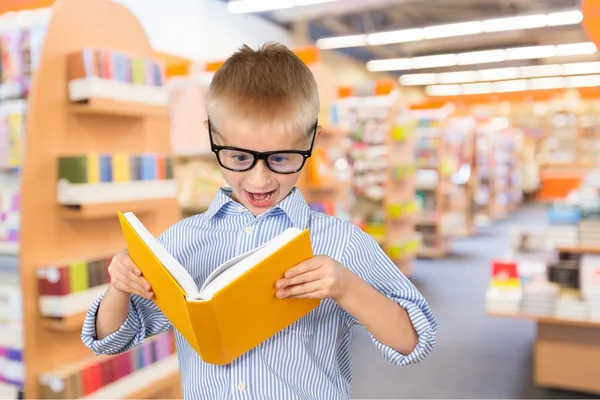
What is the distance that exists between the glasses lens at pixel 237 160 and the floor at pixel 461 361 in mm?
2703

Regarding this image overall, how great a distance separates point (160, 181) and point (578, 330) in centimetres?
263

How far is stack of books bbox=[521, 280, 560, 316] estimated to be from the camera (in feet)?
11.5

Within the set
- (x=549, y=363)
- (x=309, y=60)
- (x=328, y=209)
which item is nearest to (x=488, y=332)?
(x=549, y=363)

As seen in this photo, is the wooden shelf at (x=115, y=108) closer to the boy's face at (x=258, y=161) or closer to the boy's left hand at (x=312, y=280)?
the boy's face at (x=258, y=161)

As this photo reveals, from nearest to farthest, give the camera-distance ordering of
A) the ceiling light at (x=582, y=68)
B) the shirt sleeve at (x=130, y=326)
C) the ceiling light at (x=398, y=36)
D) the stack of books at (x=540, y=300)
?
the shirt sleeve at (x=130, y=326) < the stack of books at (x=540, y=300) < the ceiling light at (x=398, y=36) < the ceiling light at (x=582, y=68)

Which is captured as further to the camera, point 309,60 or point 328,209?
point 309,60

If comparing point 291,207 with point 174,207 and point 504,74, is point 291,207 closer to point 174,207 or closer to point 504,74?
point 174,207

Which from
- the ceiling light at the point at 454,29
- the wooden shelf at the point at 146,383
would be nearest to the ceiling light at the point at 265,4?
the ceiling light at the point at 454,29

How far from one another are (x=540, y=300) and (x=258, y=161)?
296 cm

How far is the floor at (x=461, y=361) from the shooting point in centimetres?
357

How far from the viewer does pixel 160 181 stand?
2.93 m

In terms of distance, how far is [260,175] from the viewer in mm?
1106

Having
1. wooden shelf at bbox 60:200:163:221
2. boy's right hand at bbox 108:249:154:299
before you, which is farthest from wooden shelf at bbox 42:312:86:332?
boy's right hand at bbox 108:249:154:299

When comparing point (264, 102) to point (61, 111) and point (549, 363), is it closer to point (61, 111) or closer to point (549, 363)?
point (61, 111)
